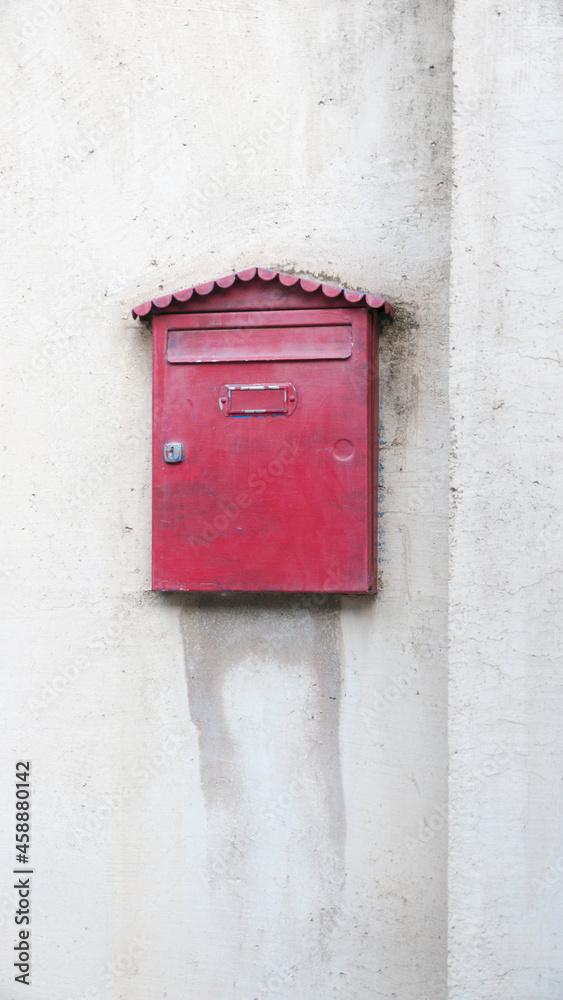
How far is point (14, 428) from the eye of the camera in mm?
2688

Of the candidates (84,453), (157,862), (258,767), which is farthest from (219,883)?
(84,453)

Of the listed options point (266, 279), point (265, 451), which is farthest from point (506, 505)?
point (266, 279)

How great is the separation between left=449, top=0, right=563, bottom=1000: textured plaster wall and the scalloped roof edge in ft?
0.89

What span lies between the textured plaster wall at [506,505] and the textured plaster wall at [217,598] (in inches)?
12.3

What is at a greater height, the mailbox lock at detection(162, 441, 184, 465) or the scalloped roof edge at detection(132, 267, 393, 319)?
the scalloped roof edge at detection(132, 267, 393, 319)

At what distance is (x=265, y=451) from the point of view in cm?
238

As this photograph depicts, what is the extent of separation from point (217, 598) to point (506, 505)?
0.93 metres

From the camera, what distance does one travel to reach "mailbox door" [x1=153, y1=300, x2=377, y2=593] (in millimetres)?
2346

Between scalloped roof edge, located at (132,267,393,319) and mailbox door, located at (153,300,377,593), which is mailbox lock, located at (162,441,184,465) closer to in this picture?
mailbox door, located at (153,300,377,593)

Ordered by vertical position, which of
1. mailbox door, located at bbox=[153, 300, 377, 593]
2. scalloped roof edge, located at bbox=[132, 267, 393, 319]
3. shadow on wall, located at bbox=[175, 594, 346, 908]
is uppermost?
scalloped roof edge, located at bbox=[132, 267, 393, 319]

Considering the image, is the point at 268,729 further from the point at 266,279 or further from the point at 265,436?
the point at 266,279

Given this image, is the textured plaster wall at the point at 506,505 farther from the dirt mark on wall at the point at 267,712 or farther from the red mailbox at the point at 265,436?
the dirt mark on wall at the point at 267,712

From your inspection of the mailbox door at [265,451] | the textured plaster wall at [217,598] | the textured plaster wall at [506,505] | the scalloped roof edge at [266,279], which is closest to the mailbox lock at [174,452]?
the mailbox door at [265,451]

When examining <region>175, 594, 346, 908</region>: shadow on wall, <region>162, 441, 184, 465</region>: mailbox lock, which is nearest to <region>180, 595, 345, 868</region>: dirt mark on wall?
<region>175, 594, 346, 908</region>: shadow on wall
